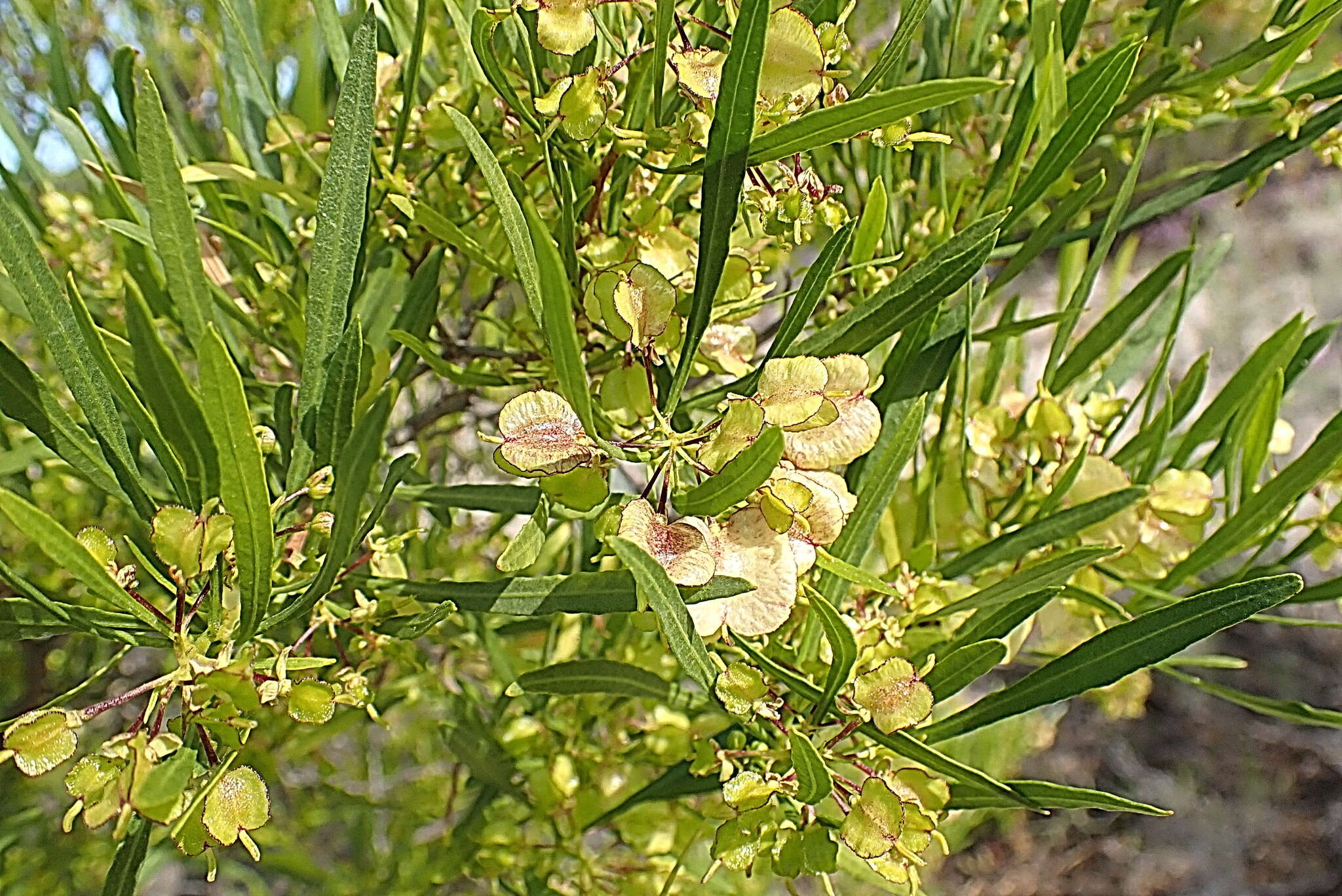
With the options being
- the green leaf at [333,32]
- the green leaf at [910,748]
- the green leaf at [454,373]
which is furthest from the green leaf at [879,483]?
the green leaf at [333,32]

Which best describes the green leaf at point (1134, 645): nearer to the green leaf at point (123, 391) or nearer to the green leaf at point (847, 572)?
the green leaf at point (847, 572)

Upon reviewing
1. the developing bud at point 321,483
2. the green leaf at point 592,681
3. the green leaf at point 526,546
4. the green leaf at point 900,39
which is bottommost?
the green leaf at point 592,681

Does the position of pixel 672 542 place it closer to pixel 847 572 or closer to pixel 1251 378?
pixel 847 572

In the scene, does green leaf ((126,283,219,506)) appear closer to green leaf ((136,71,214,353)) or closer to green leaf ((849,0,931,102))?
green leaf ((136,71,214,353))

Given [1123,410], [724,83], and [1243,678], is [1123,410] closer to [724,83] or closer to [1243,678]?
[724,83]

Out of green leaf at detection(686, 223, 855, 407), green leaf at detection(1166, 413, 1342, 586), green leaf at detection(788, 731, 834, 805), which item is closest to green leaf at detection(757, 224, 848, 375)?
green leaf at detection(686, 223, 855, 407)

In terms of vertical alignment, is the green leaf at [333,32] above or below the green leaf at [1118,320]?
above

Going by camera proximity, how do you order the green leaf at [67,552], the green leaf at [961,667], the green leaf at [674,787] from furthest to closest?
the green leaf at [674,787]
the green leaf at [961,667]
the green leaf at [67,552]

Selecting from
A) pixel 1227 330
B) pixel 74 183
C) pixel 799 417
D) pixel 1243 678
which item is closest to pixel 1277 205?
pixel 1227 330
